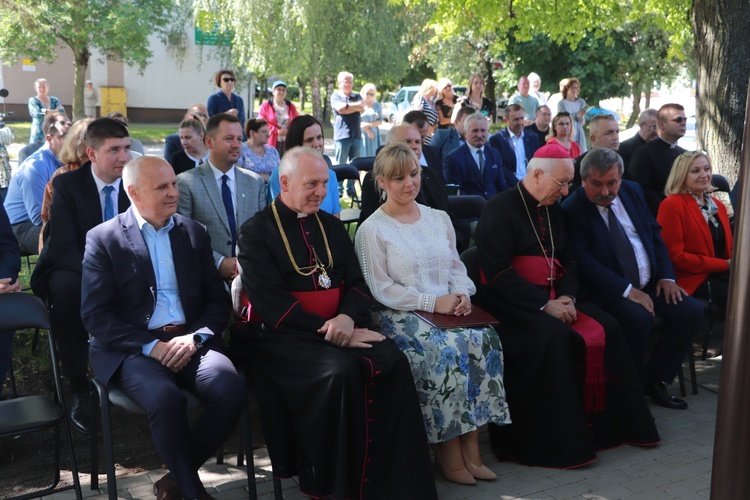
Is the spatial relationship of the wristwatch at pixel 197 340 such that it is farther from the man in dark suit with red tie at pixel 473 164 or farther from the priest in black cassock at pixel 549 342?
the man in dark suit with red tie at pixel 473 164

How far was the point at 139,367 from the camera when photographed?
154 inches

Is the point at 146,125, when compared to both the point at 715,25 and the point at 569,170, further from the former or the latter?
the point at 569,170

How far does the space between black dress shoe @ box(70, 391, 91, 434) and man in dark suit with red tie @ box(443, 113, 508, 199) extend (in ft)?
15.6

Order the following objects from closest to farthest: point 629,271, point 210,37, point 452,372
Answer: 1. point 452,372
2. point 629,271
3. point 210,37

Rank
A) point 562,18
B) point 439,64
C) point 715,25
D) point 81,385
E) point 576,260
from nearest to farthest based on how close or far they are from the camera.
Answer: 1. point 81,385
2. point 576,260
3. point 715,25
4. point 562,18
5. point 439,64

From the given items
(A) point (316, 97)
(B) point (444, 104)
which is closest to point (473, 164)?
(B) point (444, 104)

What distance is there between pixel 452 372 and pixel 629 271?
196 cm

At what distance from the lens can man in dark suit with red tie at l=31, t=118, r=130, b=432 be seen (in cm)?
462

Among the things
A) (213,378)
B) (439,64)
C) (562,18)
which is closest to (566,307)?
(213,378)

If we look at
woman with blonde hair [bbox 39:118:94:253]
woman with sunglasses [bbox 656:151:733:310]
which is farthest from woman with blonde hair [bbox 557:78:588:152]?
woman with blonde hair [bbox 39:118:94:253]

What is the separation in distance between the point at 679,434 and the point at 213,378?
306cm

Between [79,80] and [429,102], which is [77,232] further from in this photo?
[79,80]

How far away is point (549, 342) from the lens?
15.6 ft

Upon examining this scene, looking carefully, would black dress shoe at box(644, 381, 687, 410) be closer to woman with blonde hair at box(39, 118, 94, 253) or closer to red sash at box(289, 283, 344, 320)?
red sash at box(289, 283, 344, 320)
